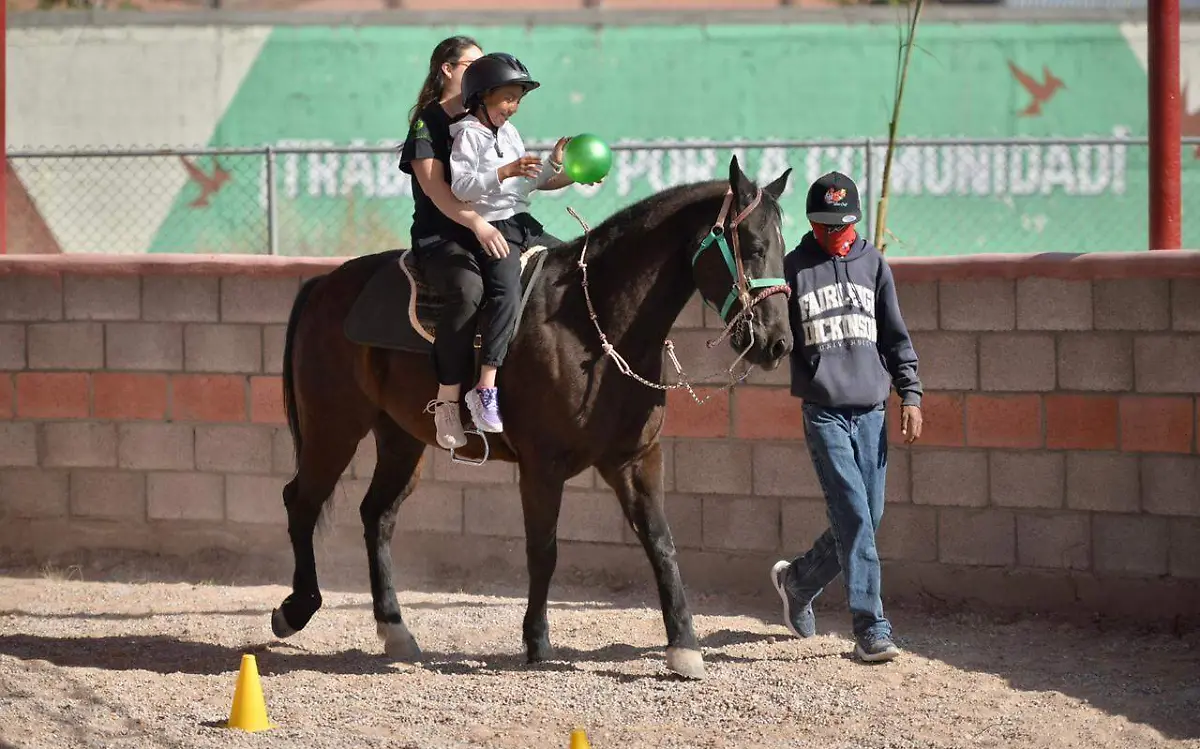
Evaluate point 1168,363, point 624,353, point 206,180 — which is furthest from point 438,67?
point 206,180

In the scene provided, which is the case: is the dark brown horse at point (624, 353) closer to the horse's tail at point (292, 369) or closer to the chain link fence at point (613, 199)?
the horse's tail at point (292, 369)

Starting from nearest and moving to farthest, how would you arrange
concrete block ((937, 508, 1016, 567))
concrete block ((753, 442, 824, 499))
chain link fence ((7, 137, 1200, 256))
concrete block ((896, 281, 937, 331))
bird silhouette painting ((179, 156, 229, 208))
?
concrete block ((937, 508, 1016, 567)), concrete block ((896, 281, 937, 331)), concrete block ((753, 442, 824, 499)), chain link fence ((7, 137, 1200, 256)), bird silhouette painting ((179, 156, 229, 208))

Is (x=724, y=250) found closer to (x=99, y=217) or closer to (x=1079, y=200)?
(x=1079, y=200)

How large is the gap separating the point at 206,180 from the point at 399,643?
8.69 meters

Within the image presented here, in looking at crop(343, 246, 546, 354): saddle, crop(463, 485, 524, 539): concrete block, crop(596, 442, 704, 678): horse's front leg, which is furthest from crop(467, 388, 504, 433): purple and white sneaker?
crop(463, 485, 524, 539): concrete block

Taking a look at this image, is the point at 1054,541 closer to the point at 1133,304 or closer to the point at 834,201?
the point at 1133,304

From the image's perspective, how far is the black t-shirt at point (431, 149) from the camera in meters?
6.36

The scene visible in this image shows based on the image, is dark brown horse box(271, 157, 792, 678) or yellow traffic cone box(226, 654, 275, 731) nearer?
yellow traffic cone box(226, 654, 275, 731)

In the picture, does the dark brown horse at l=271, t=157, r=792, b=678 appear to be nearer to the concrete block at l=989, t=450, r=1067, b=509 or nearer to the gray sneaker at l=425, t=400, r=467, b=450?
the gray sneaker at l=425, t=400, r=467, b=450

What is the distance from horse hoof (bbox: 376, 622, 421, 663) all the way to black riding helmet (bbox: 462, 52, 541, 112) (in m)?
2.54

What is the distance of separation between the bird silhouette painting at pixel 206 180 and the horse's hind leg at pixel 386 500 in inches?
305

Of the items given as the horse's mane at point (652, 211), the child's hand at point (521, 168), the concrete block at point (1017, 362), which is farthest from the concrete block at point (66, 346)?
the concrete block at point (1017, 362)

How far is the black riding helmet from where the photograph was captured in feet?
20.0

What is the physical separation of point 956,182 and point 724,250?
849 centimetres
